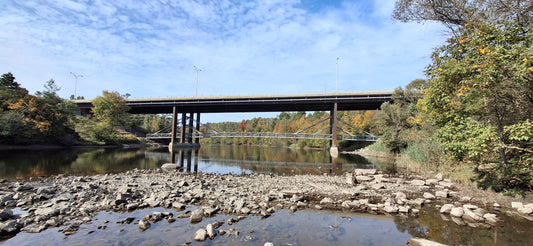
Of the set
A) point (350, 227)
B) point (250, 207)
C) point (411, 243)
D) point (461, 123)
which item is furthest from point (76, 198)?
point (461, 123)

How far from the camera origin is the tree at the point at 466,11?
9.42 meters

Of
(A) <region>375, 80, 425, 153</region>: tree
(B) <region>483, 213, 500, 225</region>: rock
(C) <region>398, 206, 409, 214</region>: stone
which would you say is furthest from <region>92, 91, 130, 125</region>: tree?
(B) <region>483, 213, 500, 225</region>: rock

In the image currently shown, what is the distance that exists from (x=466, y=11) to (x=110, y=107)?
210 feet

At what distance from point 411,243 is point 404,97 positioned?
32516 mm

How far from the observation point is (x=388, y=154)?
120 ft

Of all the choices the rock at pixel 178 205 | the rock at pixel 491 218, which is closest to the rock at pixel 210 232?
the rock at pixel 178 205

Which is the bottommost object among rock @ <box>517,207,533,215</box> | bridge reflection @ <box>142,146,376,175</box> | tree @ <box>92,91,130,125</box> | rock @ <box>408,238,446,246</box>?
bridge reflection @ <box>142,146,376,175</box>

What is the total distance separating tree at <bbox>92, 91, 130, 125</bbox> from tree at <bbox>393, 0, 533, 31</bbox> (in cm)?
6050

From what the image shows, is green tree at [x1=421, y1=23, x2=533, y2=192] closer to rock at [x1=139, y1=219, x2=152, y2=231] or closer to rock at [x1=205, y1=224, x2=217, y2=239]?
rock at [x1=205, y1=224, x2=217, y2=239]

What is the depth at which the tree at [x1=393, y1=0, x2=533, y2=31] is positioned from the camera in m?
9.42

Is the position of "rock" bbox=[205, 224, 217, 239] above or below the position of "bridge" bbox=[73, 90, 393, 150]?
→ below

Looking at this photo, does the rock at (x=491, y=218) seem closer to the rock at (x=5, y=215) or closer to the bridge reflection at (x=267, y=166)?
the bridge reflection at (x=267, y=166)

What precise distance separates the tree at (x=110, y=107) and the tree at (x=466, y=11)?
2382 inches

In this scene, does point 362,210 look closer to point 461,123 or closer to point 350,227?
point 350,227
